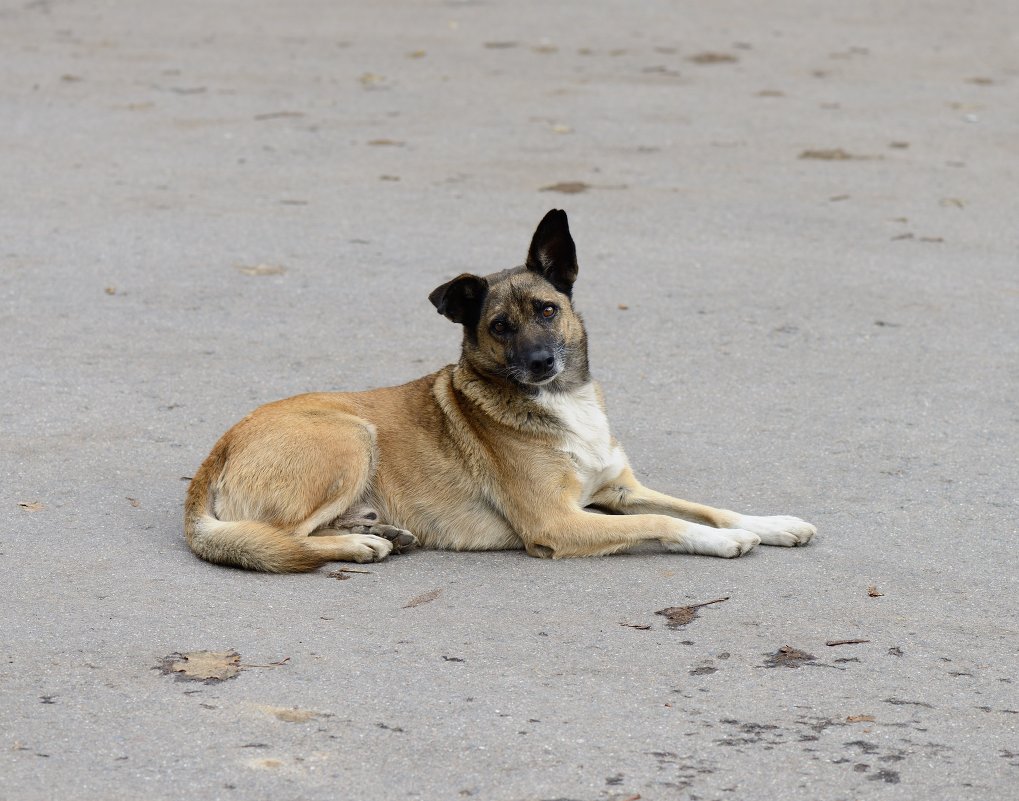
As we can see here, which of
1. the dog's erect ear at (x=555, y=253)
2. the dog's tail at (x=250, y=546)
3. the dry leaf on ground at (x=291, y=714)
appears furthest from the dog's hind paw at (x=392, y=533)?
the dry leaf on ground at (x=291, y=714)

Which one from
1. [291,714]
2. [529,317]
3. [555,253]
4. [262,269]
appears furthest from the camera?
[262,269]

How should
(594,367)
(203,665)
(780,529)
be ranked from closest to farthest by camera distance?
(203,665)
(780,529)
(594,367)

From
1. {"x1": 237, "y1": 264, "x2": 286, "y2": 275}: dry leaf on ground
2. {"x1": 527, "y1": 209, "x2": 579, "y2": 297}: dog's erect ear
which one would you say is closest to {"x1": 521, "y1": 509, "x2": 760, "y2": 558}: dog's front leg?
{"x1": 527, "y1": 209, "x2": 579, "y2": 297}: dog's erect ear

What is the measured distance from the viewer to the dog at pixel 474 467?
18.5 ft

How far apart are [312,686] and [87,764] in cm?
74

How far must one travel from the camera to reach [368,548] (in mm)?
5590

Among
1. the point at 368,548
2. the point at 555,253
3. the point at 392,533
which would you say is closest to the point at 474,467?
the point at 392,533

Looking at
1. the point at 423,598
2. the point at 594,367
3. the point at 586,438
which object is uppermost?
the point at 586,438

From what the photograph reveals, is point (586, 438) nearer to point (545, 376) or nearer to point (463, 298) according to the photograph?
point (545, 376)

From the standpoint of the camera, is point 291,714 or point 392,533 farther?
point 392,533

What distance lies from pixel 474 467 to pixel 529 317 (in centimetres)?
65

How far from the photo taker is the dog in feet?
18.5

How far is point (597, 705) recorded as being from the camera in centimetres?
427

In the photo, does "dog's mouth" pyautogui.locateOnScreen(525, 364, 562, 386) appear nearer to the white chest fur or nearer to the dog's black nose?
the dog's black nose
